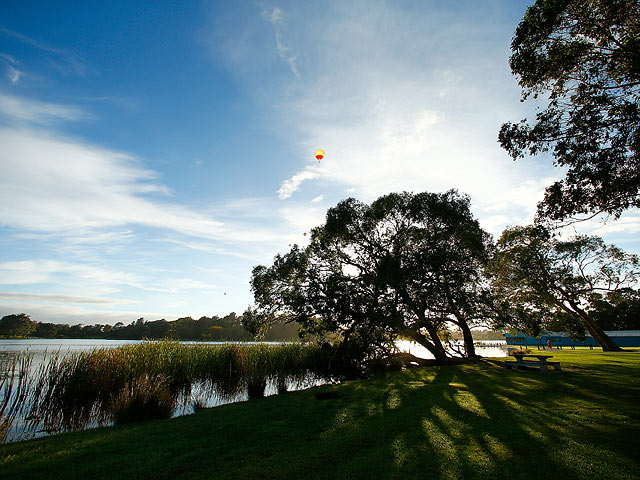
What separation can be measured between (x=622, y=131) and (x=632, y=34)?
257cm

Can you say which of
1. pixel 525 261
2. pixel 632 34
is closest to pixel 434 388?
pixel 632 34

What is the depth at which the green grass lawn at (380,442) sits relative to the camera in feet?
14.8

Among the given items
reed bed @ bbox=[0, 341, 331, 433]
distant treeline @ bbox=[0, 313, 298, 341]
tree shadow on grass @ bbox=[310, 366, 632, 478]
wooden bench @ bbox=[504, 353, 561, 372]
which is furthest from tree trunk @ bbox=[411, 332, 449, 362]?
distant treeline @ bbox=[0, 313, 298, 341]

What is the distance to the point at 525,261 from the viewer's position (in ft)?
90.0

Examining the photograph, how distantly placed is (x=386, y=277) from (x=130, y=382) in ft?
41.2

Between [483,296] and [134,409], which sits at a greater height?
[483,296]

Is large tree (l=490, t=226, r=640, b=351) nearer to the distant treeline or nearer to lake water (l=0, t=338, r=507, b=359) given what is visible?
lake water (l=0, t=338, r=507, b=359)

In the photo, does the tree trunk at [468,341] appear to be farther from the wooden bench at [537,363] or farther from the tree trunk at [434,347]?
the wooden bench at [537,363]

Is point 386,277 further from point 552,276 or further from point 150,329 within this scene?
point 150,329

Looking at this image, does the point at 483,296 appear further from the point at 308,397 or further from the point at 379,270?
the point at 308,397

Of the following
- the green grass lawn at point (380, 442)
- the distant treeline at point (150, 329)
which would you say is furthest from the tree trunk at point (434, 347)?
the distant treeline at point (150, 329)

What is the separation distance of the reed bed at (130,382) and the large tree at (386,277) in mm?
4025

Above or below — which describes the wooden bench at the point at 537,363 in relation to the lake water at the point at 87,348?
above

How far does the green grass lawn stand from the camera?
14.8 ft
